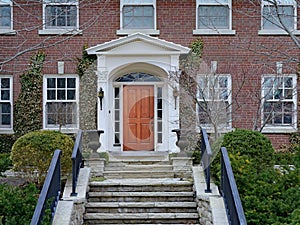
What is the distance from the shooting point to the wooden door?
48.0 feet

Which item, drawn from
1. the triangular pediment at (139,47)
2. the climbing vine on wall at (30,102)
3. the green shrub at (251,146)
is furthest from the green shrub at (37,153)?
the climbing vine on wall at (30,102)

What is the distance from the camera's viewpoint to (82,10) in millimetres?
14430

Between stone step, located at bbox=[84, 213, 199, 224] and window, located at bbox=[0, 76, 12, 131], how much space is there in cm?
673

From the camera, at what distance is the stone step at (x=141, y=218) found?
8.78m

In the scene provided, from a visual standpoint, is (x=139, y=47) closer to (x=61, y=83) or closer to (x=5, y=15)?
(x=61, y=83)

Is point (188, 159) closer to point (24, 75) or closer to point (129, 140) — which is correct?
point (129, 140)

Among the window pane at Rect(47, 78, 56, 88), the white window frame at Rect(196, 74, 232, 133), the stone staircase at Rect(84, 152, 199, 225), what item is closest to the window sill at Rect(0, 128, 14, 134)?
the window pane at Rect(47, 78, 56, 88)

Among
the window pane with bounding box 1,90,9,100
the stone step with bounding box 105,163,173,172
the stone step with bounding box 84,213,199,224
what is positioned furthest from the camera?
the window pane with bounding box 1,90,9,100

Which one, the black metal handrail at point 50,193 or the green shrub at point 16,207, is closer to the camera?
the black metal handrail at point 50,193

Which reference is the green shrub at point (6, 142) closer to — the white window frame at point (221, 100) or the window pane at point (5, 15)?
the window pane at point (5, 15)

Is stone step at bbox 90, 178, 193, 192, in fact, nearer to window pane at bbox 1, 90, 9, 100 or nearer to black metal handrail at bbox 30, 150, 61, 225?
black metal handrail at bbox 30, 150, 61, 225

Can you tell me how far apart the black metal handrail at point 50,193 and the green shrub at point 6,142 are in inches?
255

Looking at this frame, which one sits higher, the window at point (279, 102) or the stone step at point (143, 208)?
the window at point (279, 102)

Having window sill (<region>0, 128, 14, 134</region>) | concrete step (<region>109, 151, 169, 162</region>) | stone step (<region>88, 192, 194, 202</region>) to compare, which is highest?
window sill (<region>0, 128, 14, 134</region>)
